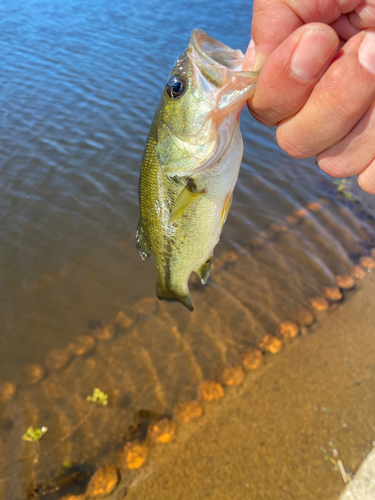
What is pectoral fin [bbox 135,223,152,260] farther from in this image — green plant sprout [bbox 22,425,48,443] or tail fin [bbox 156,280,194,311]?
green plant sprout [bbox 22,425,48,443]

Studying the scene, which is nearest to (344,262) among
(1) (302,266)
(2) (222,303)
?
(1) (302,266)

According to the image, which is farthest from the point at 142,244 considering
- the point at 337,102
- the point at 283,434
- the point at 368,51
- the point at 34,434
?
the point at 34,434

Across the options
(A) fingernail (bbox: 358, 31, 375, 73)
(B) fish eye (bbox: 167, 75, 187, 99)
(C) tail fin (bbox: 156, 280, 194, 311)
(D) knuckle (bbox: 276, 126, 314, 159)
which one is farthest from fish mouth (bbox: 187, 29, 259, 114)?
(C) tail fin (bbox: 156, 280, 194, 311)

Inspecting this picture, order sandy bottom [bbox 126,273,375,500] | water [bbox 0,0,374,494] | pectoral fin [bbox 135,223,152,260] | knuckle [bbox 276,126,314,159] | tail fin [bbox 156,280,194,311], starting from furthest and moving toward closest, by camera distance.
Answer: water [bbox 0,0,374,494] < sandy bottom [bbox 126,273,375,500] < tail fin [bbox 156,280,194,311] < pectoral fin [bbox 135,223,152,260] < knuckle [bbox 276,126,314,159]

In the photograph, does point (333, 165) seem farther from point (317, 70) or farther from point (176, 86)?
point (176, 86)

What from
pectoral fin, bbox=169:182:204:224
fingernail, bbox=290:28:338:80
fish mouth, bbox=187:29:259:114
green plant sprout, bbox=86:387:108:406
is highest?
fingernail, bbox=290:28:338:80

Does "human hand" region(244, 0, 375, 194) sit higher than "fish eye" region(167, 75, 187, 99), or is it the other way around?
"human hand" region(244, 0, 375, 194)

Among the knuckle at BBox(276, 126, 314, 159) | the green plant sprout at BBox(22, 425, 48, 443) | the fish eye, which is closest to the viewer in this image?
the knuckle at BBox(276, 126, 314, 159)

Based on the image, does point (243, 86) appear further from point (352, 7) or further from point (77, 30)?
point (77, 30)
